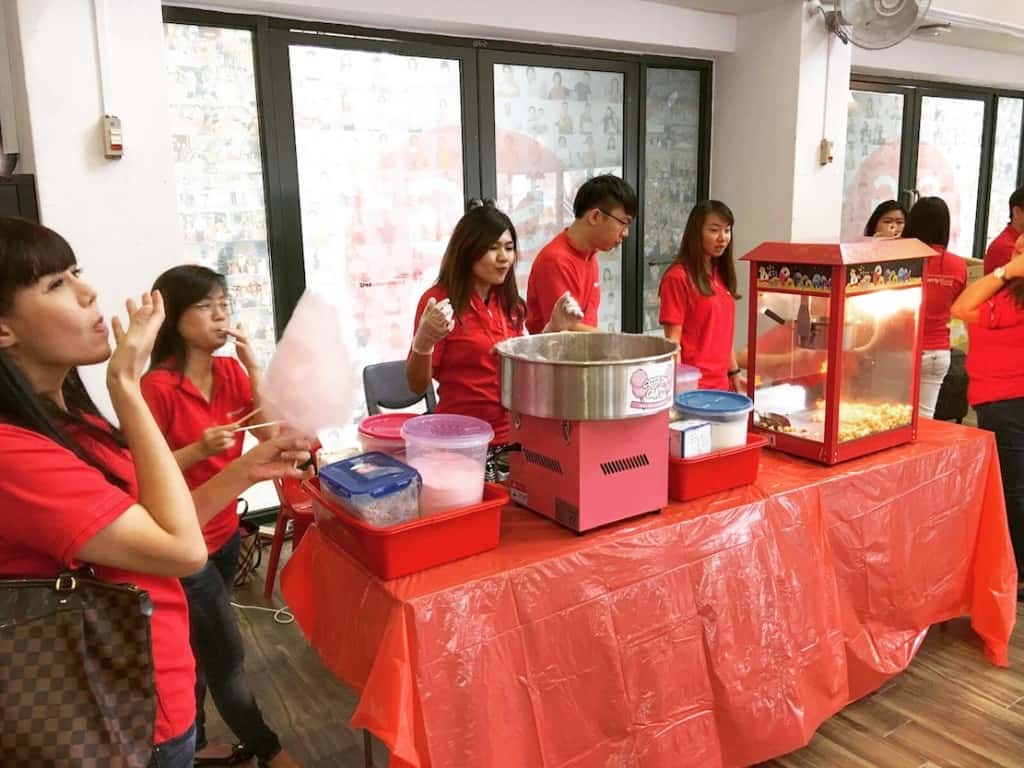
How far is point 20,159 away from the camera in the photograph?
2.67 metres

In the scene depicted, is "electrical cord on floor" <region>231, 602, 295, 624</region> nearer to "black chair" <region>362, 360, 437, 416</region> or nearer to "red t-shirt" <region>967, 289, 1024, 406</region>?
"black chair" <region>362, 360, 437, 416</region>

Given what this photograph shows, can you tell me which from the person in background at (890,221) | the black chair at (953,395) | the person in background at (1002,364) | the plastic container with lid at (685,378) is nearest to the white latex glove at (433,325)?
the plastic container with lid at (685,378)

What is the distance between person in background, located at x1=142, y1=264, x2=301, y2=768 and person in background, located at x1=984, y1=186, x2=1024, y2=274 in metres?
2.92

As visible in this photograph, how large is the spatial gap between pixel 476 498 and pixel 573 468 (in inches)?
7.8

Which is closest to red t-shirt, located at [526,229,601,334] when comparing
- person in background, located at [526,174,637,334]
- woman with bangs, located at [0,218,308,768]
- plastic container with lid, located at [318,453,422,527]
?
person in background, located at [526,174,637,334]

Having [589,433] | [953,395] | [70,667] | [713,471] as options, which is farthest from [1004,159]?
[70,667]

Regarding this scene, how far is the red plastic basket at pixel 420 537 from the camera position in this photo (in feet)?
4.67

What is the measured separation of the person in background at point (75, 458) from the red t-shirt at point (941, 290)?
10.5ft

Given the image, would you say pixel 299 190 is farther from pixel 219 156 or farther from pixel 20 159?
pixel 20 159

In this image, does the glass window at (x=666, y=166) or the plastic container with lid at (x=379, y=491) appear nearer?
the plastic container with lid at (x=379, y=491)

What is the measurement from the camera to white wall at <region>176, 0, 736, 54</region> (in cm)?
327

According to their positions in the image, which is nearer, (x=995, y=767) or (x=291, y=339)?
(x=291, y=339)

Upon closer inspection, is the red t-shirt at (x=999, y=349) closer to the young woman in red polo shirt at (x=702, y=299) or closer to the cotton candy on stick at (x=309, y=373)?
the young woman in red polo shirt at (x=702, y=299)

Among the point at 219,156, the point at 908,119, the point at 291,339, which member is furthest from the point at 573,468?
the point at 908,119
